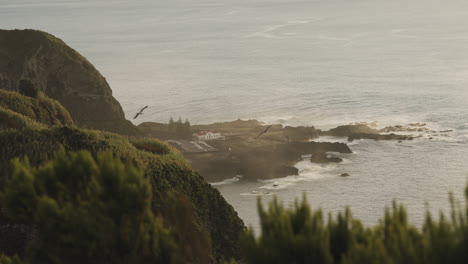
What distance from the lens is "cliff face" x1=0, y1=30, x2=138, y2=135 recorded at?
79644 mm

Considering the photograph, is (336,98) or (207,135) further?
(336,98)

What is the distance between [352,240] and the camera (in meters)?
15.8

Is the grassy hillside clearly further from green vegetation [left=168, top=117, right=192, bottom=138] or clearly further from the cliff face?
green vegetation [left=168, top=117, right=192, bottom=138]

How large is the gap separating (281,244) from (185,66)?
15688 centimetres

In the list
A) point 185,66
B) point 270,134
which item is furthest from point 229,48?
point 270,134

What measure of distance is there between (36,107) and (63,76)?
1411 inches

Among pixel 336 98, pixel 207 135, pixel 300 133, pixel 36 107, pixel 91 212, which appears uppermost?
pixel 336 98

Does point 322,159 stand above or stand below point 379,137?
below

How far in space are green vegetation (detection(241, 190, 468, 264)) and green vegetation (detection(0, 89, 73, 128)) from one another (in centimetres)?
3042

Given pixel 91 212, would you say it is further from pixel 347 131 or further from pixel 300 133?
pixel 347 131

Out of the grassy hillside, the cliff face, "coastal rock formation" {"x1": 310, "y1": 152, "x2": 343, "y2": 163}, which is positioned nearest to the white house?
the cliff face

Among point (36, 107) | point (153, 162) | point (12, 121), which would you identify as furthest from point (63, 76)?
point (153, 162)

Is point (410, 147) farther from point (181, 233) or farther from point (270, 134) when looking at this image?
point (181, 233)

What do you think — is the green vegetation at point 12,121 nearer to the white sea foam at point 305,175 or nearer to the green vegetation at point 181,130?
the white sea foam at point 305,175
